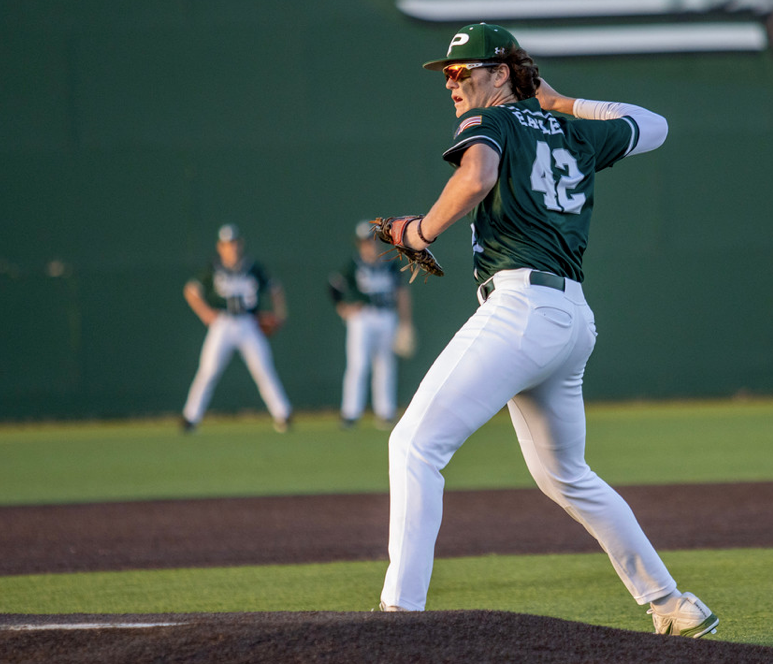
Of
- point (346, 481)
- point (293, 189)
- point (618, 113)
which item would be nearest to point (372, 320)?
point (293, 189)

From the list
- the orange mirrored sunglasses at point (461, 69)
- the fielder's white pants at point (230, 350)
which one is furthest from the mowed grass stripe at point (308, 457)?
the orange mirrored sunglasses at point (461, 69)

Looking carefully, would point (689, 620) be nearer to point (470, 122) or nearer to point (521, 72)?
point (470, 122)

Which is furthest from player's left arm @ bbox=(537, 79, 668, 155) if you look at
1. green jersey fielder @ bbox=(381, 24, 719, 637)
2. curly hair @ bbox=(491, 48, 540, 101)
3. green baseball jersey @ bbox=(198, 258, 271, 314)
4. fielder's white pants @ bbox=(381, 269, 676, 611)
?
green baseball jersey @ bbox=(198, 258, 271, 314)

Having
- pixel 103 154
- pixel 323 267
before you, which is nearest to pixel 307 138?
pixel 323 267

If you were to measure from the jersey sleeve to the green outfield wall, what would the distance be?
1231 centimetres

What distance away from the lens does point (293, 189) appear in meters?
16.2

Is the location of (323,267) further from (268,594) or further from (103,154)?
(268,594)

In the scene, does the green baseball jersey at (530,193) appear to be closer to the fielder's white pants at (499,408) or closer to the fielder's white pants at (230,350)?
the fielder's white pants at (499,408)

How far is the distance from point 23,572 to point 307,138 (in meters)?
11.3

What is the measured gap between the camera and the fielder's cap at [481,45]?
369cm

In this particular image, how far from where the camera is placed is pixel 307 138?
636 inches

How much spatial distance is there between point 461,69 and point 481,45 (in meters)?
0.11

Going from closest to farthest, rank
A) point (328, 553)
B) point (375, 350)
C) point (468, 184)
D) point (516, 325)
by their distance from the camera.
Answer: point (468, 184) < point (516, 325) < point (328, 553) < point (375, 350)

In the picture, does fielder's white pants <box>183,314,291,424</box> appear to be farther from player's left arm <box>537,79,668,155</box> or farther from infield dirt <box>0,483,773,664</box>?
player's left arm <box>537,79,668,155</box>
